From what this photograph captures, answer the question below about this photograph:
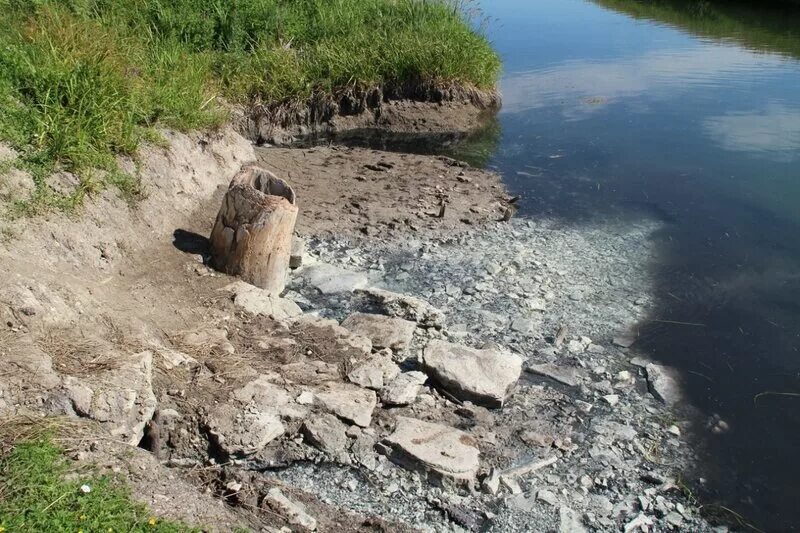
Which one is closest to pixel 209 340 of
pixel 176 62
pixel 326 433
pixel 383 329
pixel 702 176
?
pixel 326 433

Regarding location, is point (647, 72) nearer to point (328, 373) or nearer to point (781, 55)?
point (781, 55)

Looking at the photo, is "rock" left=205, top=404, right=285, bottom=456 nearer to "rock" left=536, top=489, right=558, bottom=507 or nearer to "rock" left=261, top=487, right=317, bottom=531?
"rock" left=261, top=487, right=317, bottom=531

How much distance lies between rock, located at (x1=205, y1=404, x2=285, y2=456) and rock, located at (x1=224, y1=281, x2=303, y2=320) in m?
1.56

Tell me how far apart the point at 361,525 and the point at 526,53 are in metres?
17.0

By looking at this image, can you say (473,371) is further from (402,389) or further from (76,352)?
(76,352)

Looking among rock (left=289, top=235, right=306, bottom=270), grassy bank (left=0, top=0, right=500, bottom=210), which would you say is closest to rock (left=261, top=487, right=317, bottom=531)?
grassy bank (left=0, top=0, right=500, bottom=210)

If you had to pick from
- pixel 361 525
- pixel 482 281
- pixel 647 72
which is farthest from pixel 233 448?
pixel 647 72

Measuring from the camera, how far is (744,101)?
15.2m

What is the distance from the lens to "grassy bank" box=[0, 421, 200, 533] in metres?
3.70

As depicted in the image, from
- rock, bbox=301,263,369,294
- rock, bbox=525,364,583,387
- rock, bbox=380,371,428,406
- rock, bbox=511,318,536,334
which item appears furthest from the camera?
rock, bbox=301,263,369,294

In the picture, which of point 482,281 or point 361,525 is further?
point 482,281

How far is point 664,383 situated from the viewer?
6613 mm

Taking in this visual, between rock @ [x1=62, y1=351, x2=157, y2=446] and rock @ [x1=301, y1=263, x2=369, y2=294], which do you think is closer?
rock @ [x1=62, y1=351, x2=157, y2=446]

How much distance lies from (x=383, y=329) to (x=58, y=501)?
3545 millimetres
